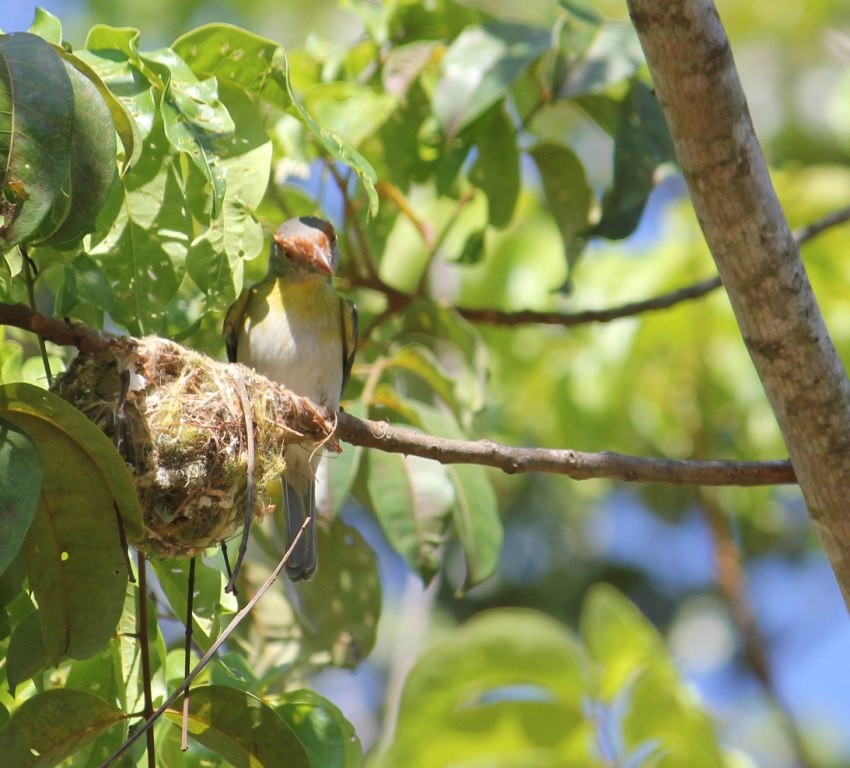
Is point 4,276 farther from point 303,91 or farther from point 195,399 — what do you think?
point 303,91

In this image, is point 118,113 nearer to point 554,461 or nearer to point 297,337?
point 554,461

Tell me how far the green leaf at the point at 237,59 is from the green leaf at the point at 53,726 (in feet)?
4.12

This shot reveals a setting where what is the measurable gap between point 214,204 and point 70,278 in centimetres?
34

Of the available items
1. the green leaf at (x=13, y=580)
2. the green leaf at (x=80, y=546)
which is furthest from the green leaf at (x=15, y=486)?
the green leaf at (x=13, y=580)

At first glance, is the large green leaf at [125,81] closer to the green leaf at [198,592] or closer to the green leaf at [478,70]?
the green leaf at [198,592]

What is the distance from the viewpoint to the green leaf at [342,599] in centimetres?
326

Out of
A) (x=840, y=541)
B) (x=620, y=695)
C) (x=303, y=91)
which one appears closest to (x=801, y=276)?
(x=840, y=541)

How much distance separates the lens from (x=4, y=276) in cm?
222

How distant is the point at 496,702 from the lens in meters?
2.35

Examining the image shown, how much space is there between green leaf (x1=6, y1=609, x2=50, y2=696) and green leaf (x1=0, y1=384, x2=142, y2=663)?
0.09 meters

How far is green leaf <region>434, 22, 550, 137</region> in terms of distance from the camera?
3.12 meters

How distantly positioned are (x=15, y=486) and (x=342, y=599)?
161 centimetres

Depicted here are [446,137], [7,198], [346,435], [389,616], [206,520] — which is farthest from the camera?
[389,616]

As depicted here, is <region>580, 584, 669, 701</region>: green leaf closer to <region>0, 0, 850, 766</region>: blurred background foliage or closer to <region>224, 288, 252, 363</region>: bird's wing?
<region>0, 0, 850, 766</region>: blurred background foliage
